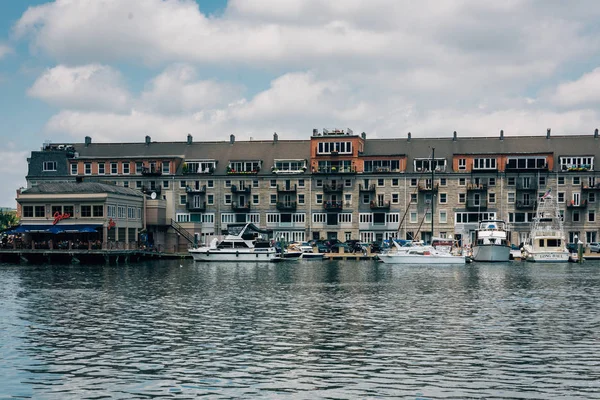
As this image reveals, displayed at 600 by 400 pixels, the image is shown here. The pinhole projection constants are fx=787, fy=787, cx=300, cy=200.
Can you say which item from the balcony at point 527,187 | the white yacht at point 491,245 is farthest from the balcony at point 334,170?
the white yacht at point 491,245

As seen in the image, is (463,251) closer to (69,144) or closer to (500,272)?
(500,272)

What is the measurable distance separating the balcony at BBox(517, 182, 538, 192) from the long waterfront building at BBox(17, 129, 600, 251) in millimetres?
161

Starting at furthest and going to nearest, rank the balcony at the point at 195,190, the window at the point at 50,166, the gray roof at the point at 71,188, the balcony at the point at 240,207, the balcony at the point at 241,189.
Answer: the window at the point at 50,166, the balcony at the point at 195,190, the balcony at the point at 241,189, the balcony at the point at 240,207, the gray roof at the point at 71,188

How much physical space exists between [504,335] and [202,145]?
113 metres

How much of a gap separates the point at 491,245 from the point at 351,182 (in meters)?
33.7

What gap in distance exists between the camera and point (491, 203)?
127250 millimetres

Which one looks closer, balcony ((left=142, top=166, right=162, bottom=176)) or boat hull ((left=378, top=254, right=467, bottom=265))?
boat hull ((left=378, top=254, right=467, bottom=265))

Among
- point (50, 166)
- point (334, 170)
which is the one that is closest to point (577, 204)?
point (334, 170)

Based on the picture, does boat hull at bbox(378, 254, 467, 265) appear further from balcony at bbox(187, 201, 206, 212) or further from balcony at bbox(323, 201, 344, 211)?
balcony at bbox(187, 201, 206, 212)

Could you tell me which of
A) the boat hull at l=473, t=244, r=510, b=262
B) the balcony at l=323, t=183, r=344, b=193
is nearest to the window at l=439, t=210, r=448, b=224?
the balcony at l=323, t=183, r=344, b=193

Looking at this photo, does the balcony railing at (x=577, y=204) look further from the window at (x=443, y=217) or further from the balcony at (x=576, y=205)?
the window at (x=443, y=217)

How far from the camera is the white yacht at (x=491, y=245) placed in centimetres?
10488

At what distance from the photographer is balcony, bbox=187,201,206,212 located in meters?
135

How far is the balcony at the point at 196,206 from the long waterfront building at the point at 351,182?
0.57 ft
